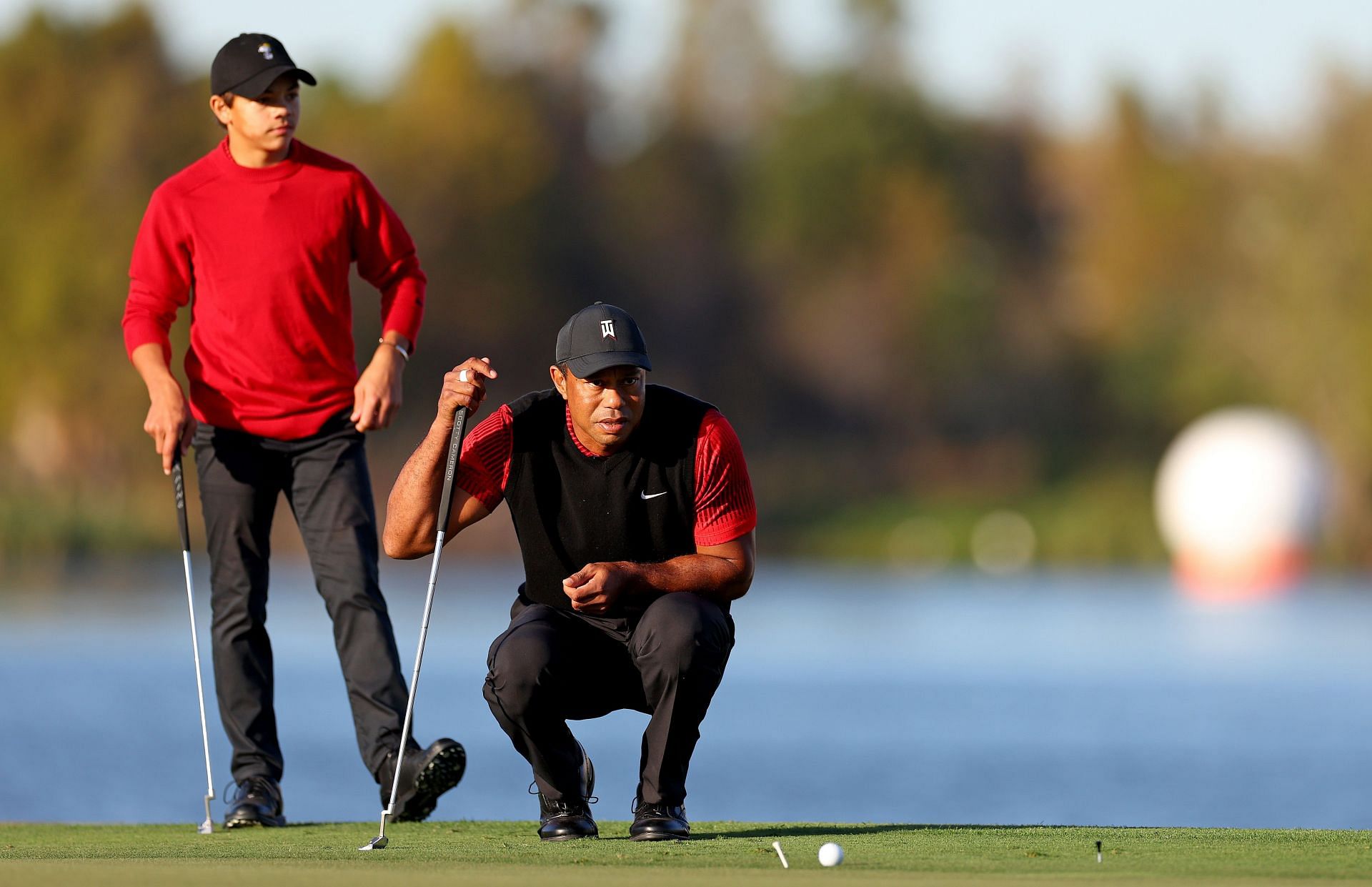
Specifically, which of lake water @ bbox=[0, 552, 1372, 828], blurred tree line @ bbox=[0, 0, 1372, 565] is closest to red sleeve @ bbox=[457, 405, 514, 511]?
lake water @ bbox=[0, 552, 1372, 828]

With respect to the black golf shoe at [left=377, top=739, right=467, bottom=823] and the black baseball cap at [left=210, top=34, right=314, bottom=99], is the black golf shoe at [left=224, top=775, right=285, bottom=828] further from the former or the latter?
the black baseball cap at [left=210, top=34, right=314, bottom=99]

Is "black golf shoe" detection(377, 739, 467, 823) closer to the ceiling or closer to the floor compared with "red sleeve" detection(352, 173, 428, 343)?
closer to the floor

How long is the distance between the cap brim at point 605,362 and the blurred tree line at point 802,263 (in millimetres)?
28013

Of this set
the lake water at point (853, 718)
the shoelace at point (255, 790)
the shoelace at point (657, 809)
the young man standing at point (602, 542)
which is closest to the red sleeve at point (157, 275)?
the shoelace at point (255, 790)

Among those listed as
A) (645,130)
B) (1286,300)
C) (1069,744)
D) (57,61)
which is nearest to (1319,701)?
(1069,744)

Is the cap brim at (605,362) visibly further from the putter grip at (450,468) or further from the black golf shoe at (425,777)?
the black golf shoe at (425,777)

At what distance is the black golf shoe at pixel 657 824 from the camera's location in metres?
5.46

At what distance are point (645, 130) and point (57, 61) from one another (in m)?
22.6

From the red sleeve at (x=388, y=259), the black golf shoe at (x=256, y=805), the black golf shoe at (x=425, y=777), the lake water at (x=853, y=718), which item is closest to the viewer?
the black golf shoe at (x=425, y=777)

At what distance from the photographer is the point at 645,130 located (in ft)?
217

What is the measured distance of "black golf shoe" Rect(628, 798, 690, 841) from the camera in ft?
17.9

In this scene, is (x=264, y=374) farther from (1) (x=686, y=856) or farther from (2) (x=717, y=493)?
(1) (x=686, y=856)

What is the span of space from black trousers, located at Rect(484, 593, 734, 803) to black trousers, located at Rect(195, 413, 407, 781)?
99 cm

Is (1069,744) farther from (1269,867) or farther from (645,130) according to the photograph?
(645,130)
